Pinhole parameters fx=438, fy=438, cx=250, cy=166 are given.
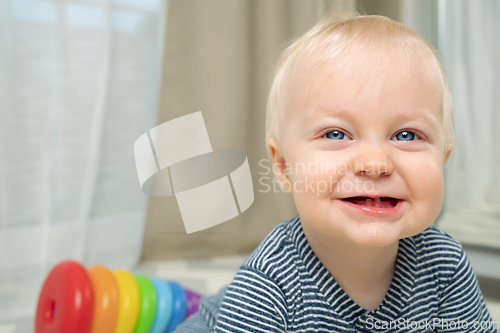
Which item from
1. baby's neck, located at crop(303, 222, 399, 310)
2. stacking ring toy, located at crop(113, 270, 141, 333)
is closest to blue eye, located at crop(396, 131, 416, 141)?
baby's neck, located at crop(303, 222, 399, 310)

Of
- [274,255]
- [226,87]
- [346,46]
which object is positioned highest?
[346,46]

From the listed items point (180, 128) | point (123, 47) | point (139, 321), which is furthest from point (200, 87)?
point (139, 321)

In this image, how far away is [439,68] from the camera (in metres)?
0.72

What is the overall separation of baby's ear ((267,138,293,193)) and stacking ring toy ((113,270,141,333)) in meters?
0.40

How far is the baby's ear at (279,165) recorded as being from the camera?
80 cm

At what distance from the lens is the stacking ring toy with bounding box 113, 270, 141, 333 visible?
2.91 feet

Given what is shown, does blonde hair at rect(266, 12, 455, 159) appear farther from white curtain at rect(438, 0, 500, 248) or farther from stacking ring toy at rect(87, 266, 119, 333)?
white curtain at rect(438, 0, 500, 248)

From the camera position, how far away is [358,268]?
76 cm

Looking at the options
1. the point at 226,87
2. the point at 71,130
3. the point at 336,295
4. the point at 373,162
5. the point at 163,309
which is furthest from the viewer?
the point at 226,87

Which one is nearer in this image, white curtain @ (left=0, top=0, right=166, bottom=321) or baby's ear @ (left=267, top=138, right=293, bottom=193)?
baby's ear @ (left=267, top=138, right=293, bottom=193)

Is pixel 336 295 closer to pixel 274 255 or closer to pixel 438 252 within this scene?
pixel 274 255

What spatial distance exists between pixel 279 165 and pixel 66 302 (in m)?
0.48

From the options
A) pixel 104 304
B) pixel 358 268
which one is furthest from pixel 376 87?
pixel 104 304

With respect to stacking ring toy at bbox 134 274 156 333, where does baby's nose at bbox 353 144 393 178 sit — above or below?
above
